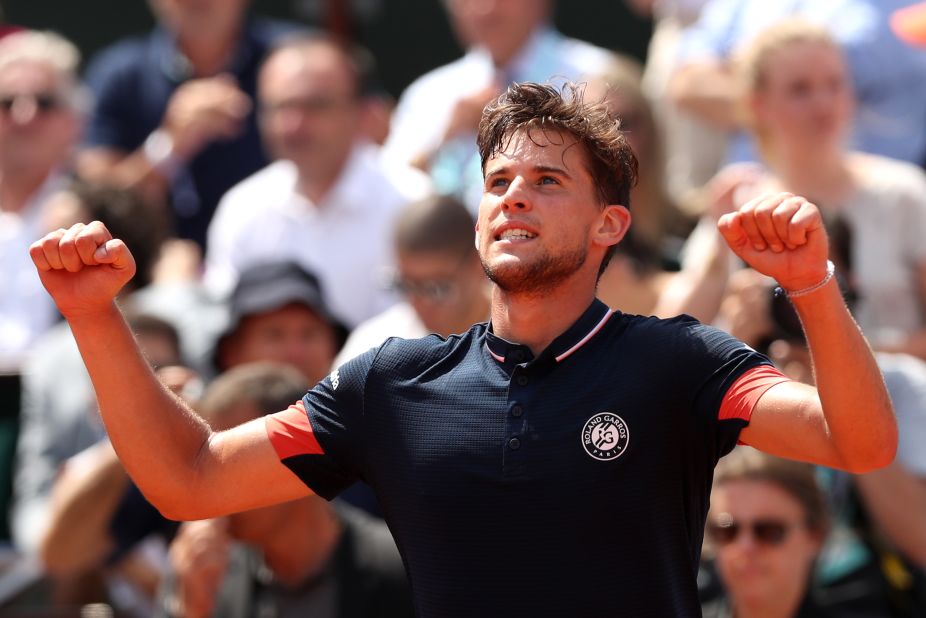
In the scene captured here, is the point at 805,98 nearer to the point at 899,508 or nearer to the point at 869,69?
the point at 869,69

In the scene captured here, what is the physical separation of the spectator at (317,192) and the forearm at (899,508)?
7.79 ft

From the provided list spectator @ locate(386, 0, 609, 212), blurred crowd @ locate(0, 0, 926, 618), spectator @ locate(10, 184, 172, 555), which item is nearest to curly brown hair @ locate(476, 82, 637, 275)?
blurred crowd @ locate(0, 0, 926, 618)

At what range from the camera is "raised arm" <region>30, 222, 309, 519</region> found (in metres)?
2.85

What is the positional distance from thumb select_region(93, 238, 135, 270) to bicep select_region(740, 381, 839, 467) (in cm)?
119

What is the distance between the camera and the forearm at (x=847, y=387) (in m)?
2.57

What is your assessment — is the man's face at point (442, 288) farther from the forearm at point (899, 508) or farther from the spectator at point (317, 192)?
the forearm at point (899, 508)

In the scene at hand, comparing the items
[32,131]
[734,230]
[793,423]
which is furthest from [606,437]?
[32,131]

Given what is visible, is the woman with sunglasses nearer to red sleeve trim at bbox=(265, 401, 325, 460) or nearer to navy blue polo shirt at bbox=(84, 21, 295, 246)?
red sleeve trim at bbox=(265, 401, 325, 460)

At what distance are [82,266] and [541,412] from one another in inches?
35.8

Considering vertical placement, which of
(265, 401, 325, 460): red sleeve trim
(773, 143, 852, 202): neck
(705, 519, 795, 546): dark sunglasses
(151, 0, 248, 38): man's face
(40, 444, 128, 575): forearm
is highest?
(151, 0, 248, 38): man's face

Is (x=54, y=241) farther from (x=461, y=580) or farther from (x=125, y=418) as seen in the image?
(x=461, y=580)

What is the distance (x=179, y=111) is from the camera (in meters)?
6.90

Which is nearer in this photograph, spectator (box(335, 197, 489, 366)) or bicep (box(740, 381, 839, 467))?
bicep (box(740, 381, 839, 467))

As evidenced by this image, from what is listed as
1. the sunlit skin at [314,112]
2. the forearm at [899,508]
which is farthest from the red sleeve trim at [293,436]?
the sunlit skin at [314,112]
